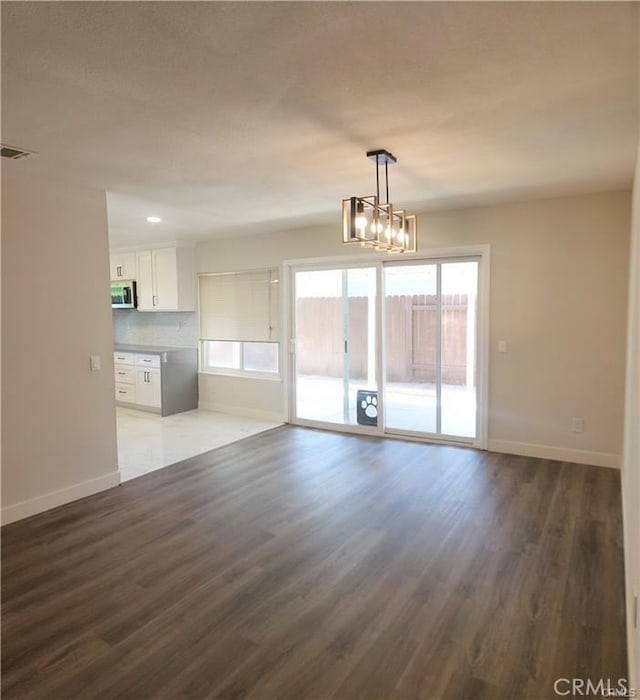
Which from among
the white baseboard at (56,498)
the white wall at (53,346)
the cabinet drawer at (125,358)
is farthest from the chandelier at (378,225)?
the cabinet drawer at (125,358)

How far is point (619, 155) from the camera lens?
3.11 m

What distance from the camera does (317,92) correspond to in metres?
2.13

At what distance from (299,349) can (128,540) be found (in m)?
3.44

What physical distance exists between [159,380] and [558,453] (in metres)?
5.16

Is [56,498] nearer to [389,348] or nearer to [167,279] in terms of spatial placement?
[389,348]

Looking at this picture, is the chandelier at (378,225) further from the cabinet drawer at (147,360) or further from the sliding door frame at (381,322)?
the cabinet drawer at (147,360)

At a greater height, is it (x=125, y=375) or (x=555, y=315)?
(x=555, y=315)

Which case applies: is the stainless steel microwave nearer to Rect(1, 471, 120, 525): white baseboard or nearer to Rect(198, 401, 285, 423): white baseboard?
Rect(198, 401, 285, 423): white baseboard

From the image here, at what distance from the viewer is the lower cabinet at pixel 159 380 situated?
6.61 meters

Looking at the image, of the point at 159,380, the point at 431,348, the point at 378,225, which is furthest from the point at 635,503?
the point at 159,380

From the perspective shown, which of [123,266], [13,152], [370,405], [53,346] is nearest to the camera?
[13,152]

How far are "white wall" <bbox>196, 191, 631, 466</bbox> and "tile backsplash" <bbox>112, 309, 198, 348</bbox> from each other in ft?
12.9

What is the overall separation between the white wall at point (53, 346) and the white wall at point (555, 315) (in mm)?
3356

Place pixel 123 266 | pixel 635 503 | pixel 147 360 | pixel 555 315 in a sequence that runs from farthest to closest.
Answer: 1. pixel 123 266
2. pixel 147 360
3. pixel 555 315
4. pixel 635 503
